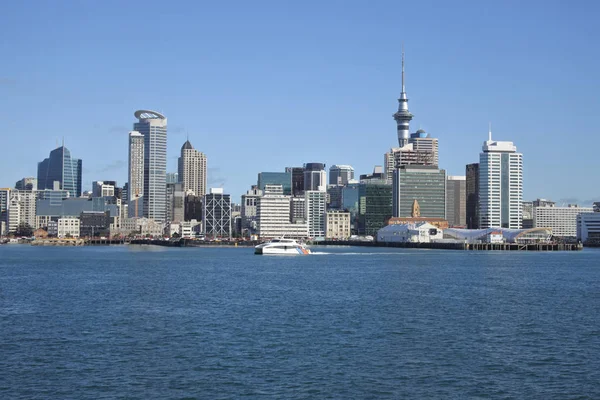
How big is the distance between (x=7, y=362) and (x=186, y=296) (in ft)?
98.1

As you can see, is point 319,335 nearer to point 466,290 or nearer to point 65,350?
point 65,350

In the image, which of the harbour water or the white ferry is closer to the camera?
the harbour water

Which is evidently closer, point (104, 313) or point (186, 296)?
point (104, 313)

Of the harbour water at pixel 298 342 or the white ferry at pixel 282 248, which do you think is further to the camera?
the white ferry at pixel 282 248

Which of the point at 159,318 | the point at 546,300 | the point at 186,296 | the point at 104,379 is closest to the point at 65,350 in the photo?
the point at 104,379

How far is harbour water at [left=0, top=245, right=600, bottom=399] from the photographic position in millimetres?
33469

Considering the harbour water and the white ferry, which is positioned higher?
the white ferry

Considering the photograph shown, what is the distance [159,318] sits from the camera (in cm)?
5234

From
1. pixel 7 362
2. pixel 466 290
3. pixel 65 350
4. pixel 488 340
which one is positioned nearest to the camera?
pixel 7 362

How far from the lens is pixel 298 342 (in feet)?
142

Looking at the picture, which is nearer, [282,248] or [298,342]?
[298,342]

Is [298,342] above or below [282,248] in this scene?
below

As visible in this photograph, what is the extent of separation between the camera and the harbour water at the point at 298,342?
1318 inches

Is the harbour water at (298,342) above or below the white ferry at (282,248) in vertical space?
below
